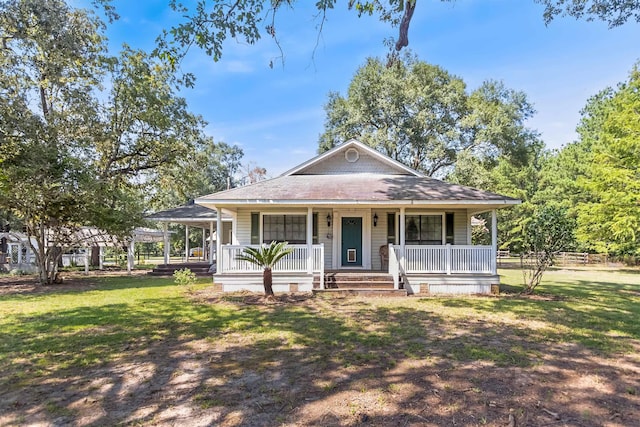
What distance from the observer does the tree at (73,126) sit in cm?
1248

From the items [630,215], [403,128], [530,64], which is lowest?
[630,215]

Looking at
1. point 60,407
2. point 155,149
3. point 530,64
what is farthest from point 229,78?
point 60,407

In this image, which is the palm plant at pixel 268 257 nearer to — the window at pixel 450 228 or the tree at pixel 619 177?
the window at pixel 450 228

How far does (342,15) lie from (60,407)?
23.0 ft

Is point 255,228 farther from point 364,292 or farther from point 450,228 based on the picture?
point 450,228

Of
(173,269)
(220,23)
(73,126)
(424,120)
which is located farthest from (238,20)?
(424,120)

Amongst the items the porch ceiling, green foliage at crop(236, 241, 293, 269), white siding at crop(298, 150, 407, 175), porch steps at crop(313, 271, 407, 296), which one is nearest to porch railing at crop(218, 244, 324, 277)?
porch steps at crop(313, 271, 407, 296)

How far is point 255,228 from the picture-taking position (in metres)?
12.7

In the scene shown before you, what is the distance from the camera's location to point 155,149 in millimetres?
18203

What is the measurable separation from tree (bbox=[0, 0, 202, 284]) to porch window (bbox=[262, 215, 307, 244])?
5785mm

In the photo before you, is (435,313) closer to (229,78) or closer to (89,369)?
(89,369)

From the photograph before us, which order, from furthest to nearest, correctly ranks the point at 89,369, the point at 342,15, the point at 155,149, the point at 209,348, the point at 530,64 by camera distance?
the point at 155,149 → the point at 530,64 → the point at 342,15 → the point at 209,348 → the point at 89,369

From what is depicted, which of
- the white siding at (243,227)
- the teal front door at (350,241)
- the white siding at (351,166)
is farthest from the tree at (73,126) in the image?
the teal front door at (350,241)

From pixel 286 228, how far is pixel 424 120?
17636 millimetres
